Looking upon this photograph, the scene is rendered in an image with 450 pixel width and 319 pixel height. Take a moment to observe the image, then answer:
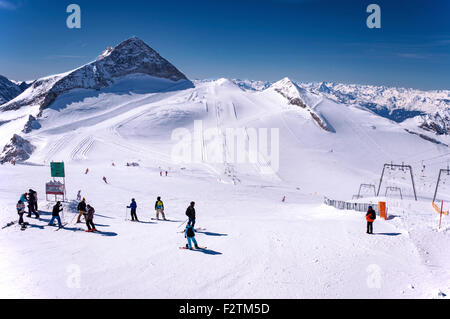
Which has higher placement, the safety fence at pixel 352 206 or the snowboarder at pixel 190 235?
the snowboarder at pixel 190 235

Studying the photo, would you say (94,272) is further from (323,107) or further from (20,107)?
(20,107)

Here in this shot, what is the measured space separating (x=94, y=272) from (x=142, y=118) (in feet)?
220

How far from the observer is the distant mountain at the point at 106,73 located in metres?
92.3

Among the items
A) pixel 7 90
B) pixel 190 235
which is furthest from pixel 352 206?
pixel 7 90

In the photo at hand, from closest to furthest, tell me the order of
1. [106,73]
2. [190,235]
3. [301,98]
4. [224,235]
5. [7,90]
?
[190,235], [224,235], [301,98], [106,73], [7,90]

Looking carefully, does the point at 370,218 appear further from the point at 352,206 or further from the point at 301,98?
the point at 301,98

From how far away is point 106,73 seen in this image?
356 feet

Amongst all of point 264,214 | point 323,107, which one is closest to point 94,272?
point 264,214

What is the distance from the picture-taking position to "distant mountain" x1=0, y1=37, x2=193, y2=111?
303ft

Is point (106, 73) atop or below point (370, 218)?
atop

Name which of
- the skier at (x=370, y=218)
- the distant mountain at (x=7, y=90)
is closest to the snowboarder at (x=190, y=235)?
the skier at (x=370, y=218)

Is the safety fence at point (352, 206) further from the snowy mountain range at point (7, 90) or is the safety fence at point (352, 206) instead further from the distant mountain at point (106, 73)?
the snowy mountain range at point (7, 90)

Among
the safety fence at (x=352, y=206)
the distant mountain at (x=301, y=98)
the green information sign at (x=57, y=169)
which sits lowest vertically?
the safety fence at (x=352, y=206)

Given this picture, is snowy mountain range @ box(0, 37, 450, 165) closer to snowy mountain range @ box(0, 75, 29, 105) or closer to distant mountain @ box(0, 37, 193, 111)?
distant mountain @ box(0, 37, 193, 111)
